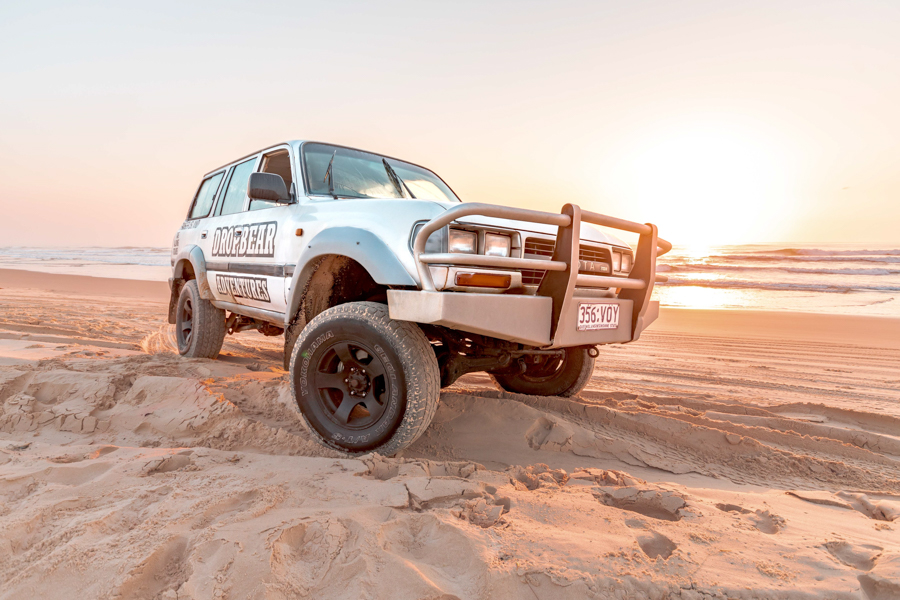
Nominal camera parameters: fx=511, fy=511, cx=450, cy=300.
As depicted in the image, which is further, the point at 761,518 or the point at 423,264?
the point at 423,264

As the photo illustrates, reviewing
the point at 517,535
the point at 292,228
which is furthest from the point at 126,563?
the point at 292,228

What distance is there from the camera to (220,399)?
11.1 ft

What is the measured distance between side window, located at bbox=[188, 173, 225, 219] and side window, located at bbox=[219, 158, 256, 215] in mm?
379

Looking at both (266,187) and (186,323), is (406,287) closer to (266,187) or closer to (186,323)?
(266,187)

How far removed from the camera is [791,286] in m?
15.5

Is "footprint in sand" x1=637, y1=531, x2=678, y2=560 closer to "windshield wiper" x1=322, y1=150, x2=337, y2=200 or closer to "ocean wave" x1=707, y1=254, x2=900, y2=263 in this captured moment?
"windshield wiper" x1=322, y1=150, x2=337, y2=200

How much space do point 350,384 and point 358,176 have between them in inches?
69.8

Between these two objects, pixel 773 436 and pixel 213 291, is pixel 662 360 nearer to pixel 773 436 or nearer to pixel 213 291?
pixel 773 436

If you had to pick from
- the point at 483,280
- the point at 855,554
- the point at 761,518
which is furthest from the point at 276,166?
the point at 855,554

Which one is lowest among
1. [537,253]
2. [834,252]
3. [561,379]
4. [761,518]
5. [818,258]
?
[761,518]

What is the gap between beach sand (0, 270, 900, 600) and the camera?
160 centimetres

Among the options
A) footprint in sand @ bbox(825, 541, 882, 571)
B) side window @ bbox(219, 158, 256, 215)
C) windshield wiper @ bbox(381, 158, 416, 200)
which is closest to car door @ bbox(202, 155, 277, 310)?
side window @ bbox(219, 158, 256, 215)

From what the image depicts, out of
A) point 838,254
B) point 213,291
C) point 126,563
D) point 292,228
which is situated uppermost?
point 838,254

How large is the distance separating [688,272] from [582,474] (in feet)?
62.7
